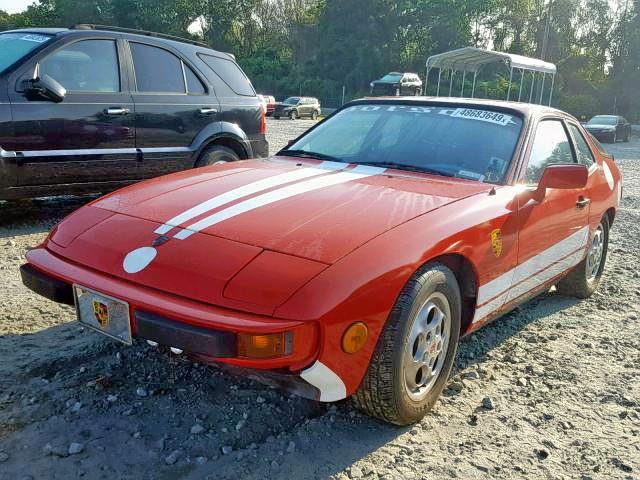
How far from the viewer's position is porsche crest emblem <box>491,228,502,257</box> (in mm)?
2791

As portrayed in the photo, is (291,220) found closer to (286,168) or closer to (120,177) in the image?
(286,168)

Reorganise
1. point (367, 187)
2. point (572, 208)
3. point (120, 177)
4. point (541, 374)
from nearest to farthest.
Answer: point (367, 187) < point (541, 374) < point (572, 208) < point (120, 177)

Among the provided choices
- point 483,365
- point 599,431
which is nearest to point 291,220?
point 483,365

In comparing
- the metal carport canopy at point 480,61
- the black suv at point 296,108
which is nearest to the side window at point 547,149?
the metal carport canopy at point 480,61

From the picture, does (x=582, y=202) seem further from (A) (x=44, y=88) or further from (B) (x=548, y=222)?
(A) (x=44, y=88)

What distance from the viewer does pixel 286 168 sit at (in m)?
3.32

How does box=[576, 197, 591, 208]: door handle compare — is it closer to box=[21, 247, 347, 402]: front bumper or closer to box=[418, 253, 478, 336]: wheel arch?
box=[418, 253, 478, 336]: wheel arch

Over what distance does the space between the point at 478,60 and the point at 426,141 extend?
943 inches

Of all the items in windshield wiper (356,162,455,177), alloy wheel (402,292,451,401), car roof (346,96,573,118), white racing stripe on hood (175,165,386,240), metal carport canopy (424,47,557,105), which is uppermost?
metal carport canopy (424,47,557,105)

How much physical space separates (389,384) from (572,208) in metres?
2.02

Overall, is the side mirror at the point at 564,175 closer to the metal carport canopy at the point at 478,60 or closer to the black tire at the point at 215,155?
the black tire at the point at 215,155

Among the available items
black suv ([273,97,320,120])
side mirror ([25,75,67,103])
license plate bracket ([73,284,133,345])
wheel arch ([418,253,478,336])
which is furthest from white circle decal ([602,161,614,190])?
black suv ([273,97,320,120])

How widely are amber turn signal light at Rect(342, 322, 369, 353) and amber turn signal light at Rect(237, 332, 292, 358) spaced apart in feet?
0.71

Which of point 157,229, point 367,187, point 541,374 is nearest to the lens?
point 157,229
